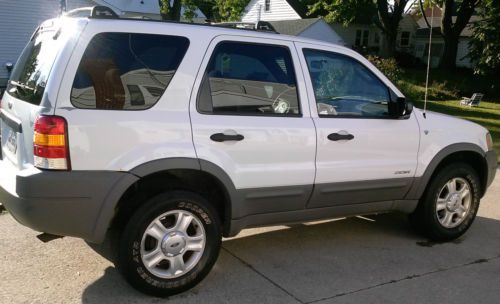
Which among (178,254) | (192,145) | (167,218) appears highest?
(192,145)

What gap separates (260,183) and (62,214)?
1431 millimetres

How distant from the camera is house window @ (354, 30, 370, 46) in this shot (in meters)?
46.1

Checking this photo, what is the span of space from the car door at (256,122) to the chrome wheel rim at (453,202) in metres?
1.66

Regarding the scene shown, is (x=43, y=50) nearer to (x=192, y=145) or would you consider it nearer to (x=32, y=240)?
(x=192, y=145)

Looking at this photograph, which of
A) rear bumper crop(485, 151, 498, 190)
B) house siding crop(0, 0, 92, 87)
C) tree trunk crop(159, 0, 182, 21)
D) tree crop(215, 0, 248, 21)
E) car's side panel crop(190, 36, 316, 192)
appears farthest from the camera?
tree crop(215, 0, 248, 21)

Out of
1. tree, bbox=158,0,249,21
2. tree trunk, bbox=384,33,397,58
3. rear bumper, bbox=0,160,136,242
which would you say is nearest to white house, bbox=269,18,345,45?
tree trunk, bbox=384,33,397,58

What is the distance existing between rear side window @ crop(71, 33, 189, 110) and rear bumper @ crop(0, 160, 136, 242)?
469mm

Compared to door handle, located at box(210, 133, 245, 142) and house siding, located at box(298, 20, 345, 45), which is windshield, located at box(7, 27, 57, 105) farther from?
house siding, located at box(298, 20, 345, 45)

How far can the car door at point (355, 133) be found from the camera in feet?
14.1

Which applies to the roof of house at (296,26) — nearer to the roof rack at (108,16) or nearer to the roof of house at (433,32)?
the roof of house at (433,32)

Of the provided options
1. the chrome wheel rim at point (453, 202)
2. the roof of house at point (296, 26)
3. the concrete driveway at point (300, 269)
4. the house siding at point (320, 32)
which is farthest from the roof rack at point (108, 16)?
the house siding at point (320, 32)

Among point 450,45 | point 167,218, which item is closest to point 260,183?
point 167,218

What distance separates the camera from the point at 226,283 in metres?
4.03

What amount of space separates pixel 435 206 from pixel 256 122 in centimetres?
220
